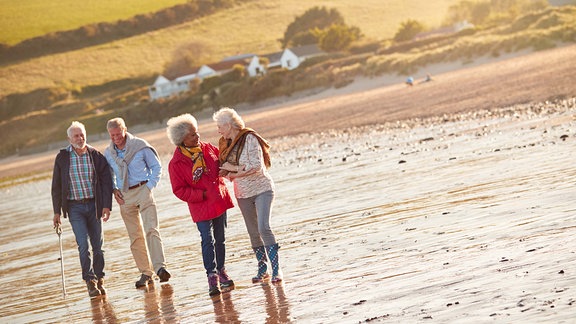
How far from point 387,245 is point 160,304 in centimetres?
225

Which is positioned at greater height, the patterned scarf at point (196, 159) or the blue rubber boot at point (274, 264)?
the patterned scarf at point (196, 159)

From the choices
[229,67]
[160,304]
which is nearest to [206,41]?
[229,67]

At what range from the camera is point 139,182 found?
35.8 ft

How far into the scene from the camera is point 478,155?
661 inches

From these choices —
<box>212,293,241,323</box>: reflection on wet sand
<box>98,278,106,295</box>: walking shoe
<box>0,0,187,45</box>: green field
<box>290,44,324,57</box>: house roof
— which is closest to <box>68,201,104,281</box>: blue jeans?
<box>98,278,106,295</box>: walking shoe

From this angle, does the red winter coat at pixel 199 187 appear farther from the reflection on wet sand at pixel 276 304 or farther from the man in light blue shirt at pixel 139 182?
the man in light blue shirt at pixel 139 182

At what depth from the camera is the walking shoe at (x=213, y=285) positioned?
31.0ft

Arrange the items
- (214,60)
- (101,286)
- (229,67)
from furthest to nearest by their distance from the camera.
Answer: (214,60), (229,67), (101,286)

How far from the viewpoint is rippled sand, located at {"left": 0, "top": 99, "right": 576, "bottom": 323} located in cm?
728

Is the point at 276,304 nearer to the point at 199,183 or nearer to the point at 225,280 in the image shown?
the point at 225,280

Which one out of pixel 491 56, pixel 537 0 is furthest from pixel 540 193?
pixel 537 0

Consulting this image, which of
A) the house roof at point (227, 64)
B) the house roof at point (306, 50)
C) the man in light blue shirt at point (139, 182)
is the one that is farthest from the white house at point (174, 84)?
the man in light blue shirt at point (139, 182)

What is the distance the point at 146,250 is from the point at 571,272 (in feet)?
18.0

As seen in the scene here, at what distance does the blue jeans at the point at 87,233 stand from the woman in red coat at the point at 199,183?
1.66 metres
